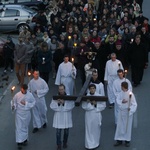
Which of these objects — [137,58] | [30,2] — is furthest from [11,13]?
[137,58]

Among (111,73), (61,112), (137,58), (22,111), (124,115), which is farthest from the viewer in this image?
(137,58)

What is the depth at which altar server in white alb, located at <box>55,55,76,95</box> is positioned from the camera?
16.0m

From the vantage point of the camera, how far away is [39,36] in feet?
63.9

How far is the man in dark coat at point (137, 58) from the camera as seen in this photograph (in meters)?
17.4

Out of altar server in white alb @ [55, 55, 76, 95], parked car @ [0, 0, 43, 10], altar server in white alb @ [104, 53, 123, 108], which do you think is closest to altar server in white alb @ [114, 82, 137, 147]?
altar server in white alb @ [104, 53, 123, 108]

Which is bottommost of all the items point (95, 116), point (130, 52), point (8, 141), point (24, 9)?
point (8, 141)

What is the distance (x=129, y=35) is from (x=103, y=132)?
18.5ft

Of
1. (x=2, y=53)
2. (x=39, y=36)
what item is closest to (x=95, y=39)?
(x=39, y=36)

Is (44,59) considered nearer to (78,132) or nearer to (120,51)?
(120,51)

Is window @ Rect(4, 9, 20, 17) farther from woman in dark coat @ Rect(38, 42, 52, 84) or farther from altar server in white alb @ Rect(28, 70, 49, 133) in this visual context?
altar server in white alb @ Rect(28, 70, 49, 133)

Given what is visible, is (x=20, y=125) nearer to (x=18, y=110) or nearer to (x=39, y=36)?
(x=18, y=110)

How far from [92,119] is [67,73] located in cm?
360

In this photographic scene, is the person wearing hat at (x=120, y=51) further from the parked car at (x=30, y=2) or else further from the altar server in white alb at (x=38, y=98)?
the parked car at (x=30, y=2)

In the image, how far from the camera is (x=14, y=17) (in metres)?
25.2
